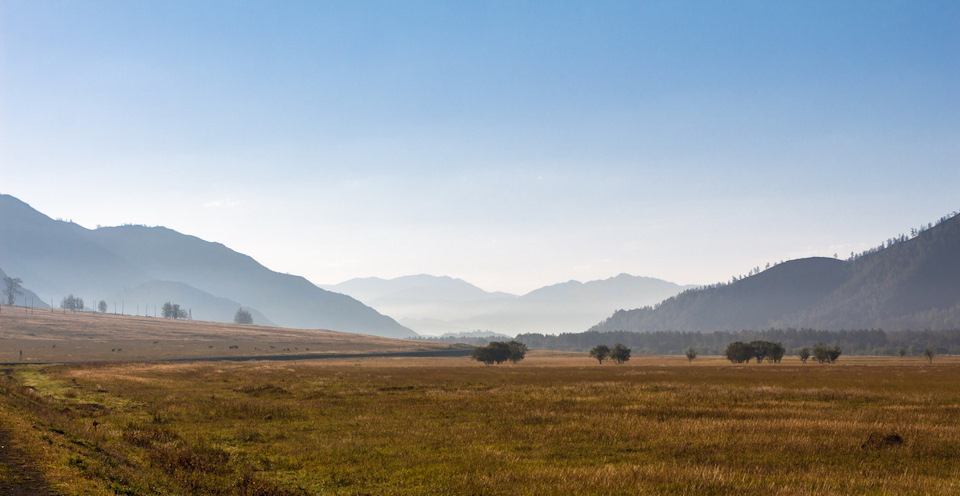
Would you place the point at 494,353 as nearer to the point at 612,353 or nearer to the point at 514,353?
the point at 514,353

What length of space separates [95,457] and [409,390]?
40.5m

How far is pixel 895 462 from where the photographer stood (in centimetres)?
2662

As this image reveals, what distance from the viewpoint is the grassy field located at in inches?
862

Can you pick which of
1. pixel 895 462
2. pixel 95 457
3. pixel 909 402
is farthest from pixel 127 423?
pixel 909 402

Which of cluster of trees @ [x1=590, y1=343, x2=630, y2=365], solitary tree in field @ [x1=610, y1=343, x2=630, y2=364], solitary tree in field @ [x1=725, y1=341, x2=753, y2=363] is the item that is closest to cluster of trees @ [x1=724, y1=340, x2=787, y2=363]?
solitary tree in field @ [x1=725, y1=341, x2=753, y2=363]

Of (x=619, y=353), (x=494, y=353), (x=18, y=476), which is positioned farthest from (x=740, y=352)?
(x=18, y=476)

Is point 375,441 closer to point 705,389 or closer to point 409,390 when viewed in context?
point 409,390

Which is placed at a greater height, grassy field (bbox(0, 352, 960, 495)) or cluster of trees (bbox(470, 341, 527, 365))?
grassy field (bbox(0, 352, 960, 495))

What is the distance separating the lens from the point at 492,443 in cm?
3073

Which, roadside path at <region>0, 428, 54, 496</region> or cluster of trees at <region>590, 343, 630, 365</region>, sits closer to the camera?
roadside path at <region>0, 428, 54, 496</region>

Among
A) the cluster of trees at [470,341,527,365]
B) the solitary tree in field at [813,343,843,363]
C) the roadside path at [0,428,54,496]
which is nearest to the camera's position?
the roadside path at [0,428,54,496]

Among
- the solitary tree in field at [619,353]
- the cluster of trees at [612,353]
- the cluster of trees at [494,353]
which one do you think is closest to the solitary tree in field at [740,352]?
the solitary tree in field at [619,353]

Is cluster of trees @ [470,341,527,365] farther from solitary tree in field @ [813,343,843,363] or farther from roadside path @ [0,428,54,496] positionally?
roadside path @ [0,428,54,496]

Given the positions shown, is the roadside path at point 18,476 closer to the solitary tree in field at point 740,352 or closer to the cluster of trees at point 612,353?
the cluster of trees at point 612,353
